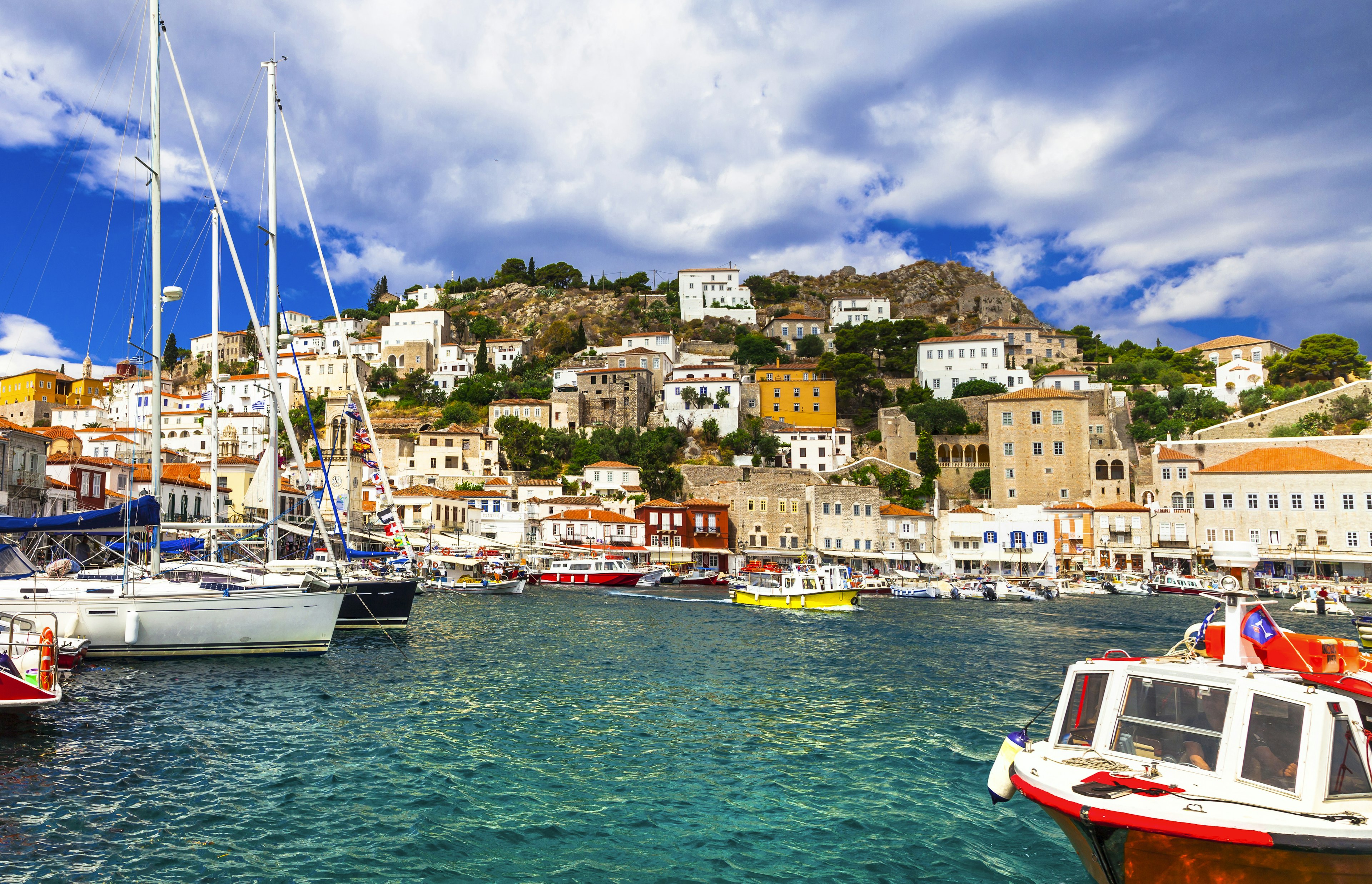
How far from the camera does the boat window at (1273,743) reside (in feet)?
21.3

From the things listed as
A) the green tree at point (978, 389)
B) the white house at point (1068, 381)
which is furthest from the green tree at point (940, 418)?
the white house at point (1068, 381)

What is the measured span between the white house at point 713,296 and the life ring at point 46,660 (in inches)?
4113

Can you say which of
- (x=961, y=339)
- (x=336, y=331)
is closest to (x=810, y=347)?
(x=961, y=339)

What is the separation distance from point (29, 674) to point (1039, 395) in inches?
2848

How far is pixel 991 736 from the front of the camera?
A: 14.8m

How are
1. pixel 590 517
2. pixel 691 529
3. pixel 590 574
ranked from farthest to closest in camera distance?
pixel 691 529 < pixel 590 517 < pixel 590 574

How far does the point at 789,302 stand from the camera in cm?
12494

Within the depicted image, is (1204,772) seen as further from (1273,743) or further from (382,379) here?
(382,379)

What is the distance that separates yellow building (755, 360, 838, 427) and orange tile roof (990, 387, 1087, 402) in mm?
19211

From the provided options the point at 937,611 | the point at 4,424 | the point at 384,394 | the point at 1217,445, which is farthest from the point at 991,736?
the point at 384,394

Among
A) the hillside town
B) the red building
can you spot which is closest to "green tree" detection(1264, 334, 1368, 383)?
the hillside town

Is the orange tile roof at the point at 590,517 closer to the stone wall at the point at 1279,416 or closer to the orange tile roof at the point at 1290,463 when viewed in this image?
the orange tile roof at the point at 1290,463

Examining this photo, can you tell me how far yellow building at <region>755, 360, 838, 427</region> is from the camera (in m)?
87.8

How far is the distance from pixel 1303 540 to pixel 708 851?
66.0 meters
